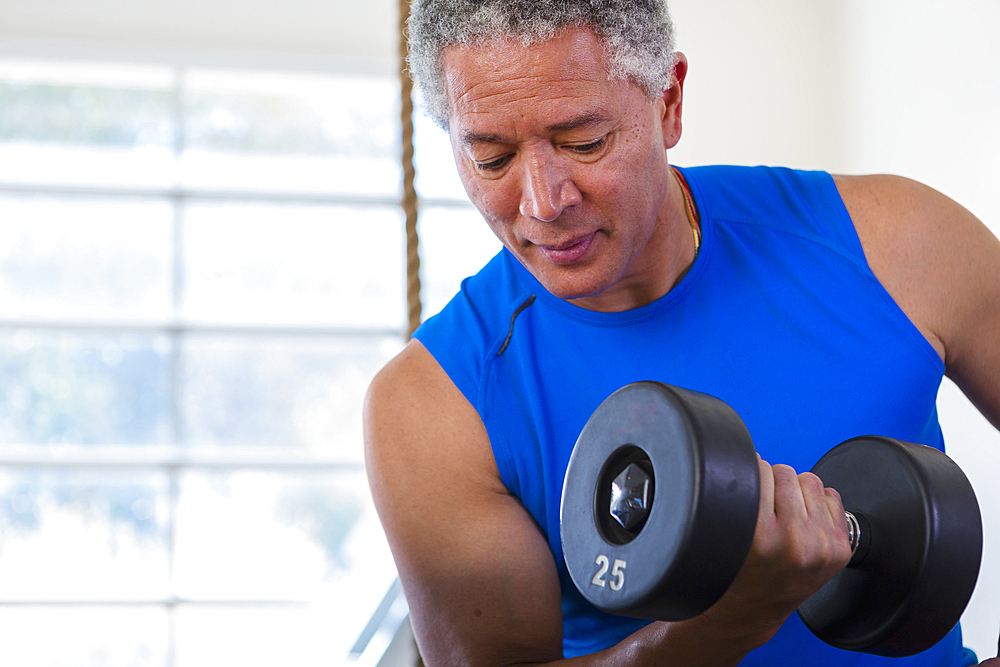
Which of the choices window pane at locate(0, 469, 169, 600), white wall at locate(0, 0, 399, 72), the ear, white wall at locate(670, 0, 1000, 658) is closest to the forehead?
the ear

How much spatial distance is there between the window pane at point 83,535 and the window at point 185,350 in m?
0.01

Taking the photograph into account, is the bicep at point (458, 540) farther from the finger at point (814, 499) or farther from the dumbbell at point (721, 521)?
the finger at point (814, 499)

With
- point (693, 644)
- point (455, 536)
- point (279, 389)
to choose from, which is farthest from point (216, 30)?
point (693, 644)

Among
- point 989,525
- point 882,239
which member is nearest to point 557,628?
point 882,239

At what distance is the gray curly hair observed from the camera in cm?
79

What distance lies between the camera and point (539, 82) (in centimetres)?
78

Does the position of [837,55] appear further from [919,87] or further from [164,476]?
[164,476]

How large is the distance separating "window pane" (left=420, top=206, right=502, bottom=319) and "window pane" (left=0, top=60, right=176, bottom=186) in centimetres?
126

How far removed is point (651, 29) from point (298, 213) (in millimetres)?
3363

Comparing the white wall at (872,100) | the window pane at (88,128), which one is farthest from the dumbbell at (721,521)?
the window pane at (88,128)

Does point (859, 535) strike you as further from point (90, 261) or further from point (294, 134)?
point (90, 261)

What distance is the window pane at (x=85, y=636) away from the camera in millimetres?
3922

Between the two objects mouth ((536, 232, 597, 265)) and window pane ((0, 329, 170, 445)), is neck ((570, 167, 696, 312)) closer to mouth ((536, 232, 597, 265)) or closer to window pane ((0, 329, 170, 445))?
mouth ((536, 232, 597, 265))

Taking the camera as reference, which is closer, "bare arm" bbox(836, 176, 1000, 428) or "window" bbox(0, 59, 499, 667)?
"bare arm" bbox(836, 176, 1000, 428)
